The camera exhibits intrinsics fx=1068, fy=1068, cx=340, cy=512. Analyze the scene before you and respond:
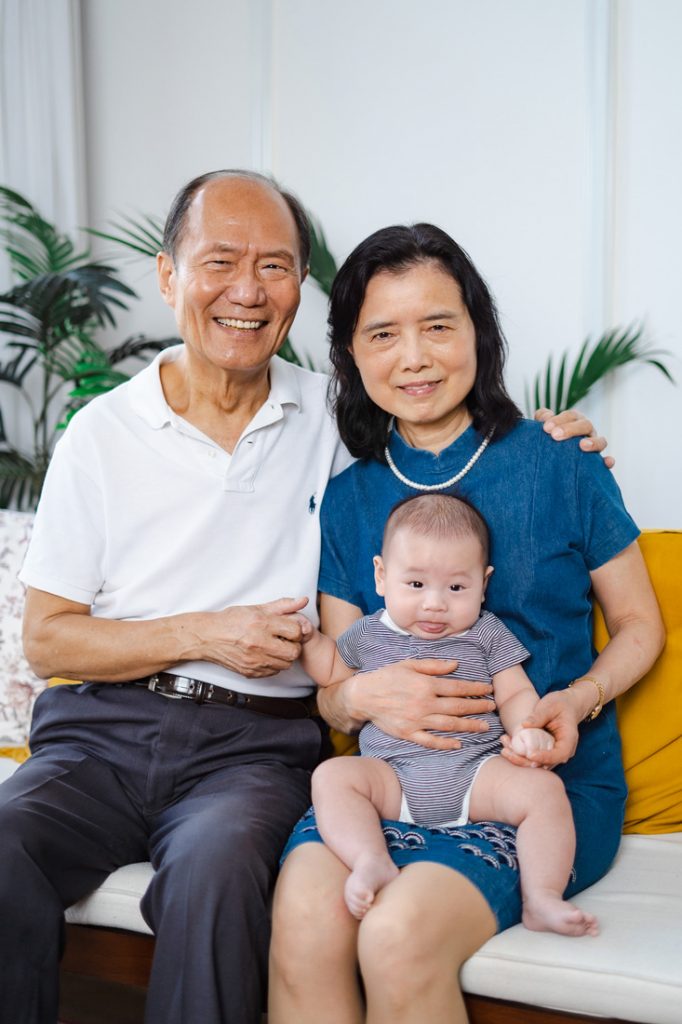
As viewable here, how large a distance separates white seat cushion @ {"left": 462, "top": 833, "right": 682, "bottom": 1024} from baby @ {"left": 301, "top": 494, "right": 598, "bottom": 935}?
4 centimetres

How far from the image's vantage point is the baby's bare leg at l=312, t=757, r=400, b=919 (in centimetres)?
141

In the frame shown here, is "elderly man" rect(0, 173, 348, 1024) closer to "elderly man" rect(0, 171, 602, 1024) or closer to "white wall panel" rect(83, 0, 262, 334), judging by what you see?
"elderly man" rect(0, 171, 602, 1024)

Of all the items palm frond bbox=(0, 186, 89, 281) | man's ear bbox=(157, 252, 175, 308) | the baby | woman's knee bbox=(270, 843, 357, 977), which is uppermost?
palm frond bbox=(0, 186, 89, 281)

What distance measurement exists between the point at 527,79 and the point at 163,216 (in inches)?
65.1

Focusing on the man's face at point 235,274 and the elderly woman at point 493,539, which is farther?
the man's face at point 235,274

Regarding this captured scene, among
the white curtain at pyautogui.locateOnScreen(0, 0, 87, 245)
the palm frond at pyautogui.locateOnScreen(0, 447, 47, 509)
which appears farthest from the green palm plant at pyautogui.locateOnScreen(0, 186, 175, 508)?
the white curtain at pyautogui.locateOnScreen(0, 0, 87, 245)

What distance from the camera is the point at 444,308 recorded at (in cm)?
180

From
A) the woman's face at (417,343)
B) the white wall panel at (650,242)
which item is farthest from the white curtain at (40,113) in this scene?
the woman's face at (417,343)

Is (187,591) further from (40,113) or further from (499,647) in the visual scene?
(40,113)

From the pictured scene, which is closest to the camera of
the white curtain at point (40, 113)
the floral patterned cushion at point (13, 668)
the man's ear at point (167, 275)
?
the man's ear at point (167, 275)

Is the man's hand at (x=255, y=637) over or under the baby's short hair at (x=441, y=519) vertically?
under

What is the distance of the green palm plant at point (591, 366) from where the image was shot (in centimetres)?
360

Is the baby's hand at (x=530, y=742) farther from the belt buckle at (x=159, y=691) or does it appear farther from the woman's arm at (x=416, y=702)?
the belt buckle at (x=159, y=691)

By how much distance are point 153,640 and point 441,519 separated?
0.52 metres
